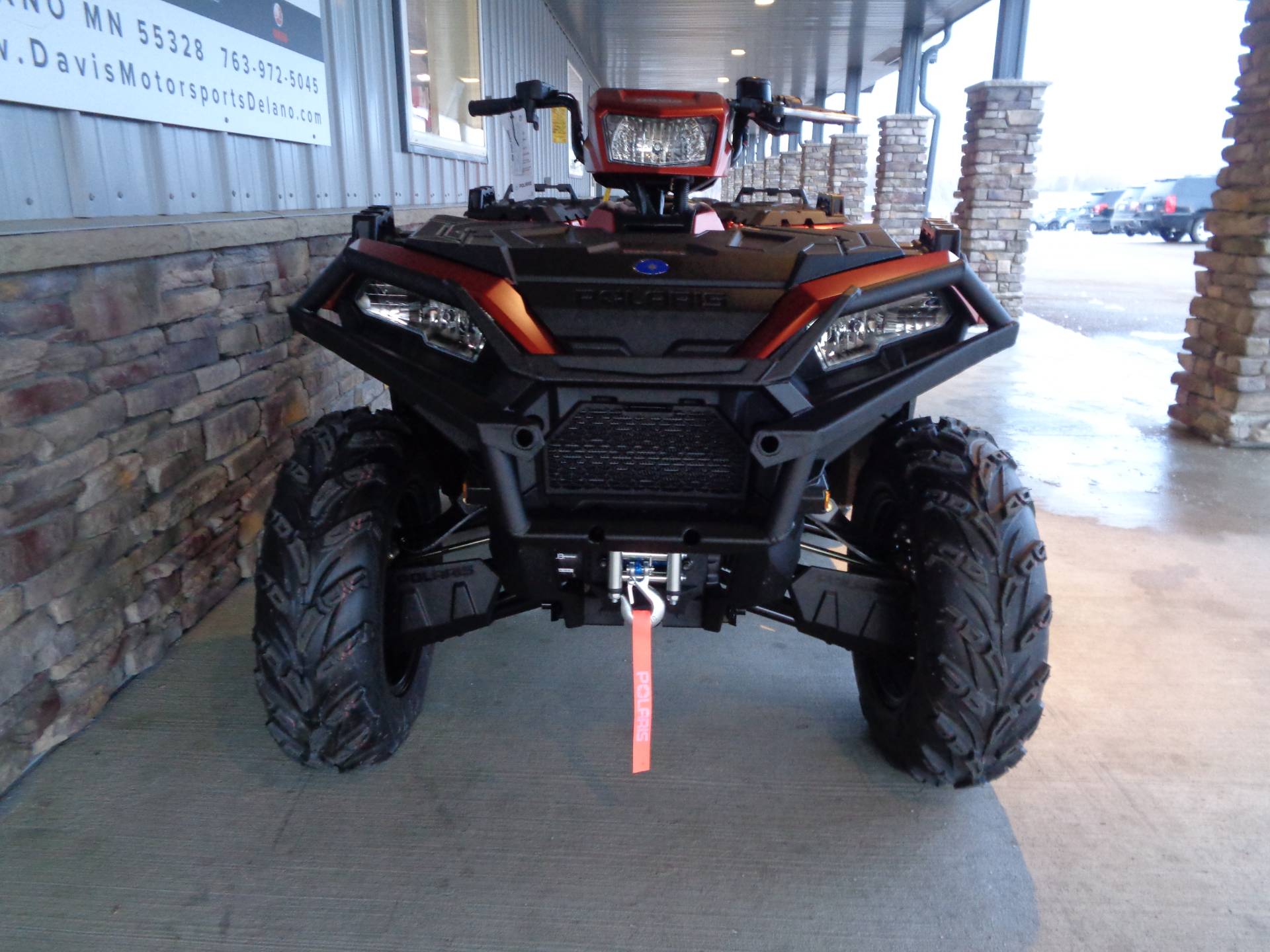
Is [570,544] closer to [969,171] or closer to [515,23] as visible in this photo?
[515,23]

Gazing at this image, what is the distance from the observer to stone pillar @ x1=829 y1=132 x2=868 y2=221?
54.3 feet

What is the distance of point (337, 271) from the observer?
6.25 ft

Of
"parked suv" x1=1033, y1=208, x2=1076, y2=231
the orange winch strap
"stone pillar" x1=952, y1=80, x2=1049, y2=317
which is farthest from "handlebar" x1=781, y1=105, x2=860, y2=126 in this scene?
"parked suv" x1=1033, y1=208, x2=1076, y2=231

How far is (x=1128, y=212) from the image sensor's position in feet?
87.3

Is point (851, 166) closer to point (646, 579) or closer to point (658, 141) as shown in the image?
point (658, 141)

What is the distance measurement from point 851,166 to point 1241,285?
41.3 ft

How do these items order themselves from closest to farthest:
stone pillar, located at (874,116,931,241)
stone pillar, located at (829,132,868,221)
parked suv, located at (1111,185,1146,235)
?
stone pillar, located at (874,116,931,241) → stone pillar, located at (829,132,868,221) → parked suv, located at (1111,185,1146,235)

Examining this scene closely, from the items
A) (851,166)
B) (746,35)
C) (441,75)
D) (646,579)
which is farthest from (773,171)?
(646,579)

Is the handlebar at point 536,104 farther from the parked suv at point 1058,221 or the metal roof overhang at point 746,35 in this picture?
the parked suv at point 1058,221

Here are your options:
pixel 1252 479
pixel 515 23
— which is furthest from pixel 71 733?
pixel 515 23

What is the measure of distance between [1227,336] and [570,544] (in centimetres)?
498

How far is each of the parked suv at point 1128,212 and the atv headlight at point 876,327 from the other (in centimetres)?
2820

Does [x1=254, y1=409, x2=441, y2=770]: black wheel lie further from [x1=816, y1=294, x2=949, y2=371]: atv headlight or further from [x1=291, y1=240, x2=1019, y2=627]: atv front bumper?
[x1=816, y1=294, x2=949, y2=371]: atv headlight

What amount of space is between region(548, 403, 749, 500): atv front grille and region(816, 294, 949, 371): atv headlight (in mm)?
278
